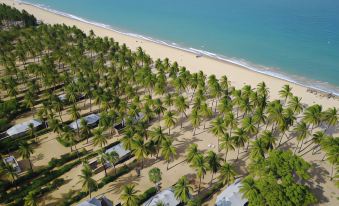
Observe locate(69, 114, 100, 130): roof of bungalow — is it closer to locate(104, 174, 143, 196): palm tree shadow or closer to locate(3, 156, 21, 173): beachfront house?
→ locate(3, 156, 21, 173): beachfront house

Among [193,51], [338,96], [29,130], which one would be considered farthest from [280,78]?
[29,130]

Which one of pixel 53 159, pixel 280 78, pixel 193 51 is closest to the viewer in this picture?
pixel 53 159

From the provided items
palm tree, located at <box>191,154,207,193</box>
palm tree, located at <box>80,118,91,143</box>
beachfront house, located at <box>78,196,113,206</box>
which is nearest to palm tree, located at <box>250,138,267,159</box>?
palm tree, located at <box>191,154,207,193</box>

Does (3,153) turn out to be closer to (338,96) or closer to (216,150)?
(216,150)

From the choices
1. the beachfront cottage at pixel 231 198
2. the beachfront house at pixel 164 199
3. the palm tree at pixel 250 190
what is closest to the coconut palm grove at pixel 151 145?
the palm tree at pixel 250 190

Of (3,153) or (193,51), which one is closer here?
(3,153)

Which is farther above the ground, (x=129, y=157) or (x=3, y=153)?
(x=129, y=157)

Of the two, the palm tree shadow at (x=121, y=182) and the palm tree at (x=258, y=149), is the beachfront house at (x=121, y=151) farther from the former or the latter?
the palm tree at (x=258, y=149)
